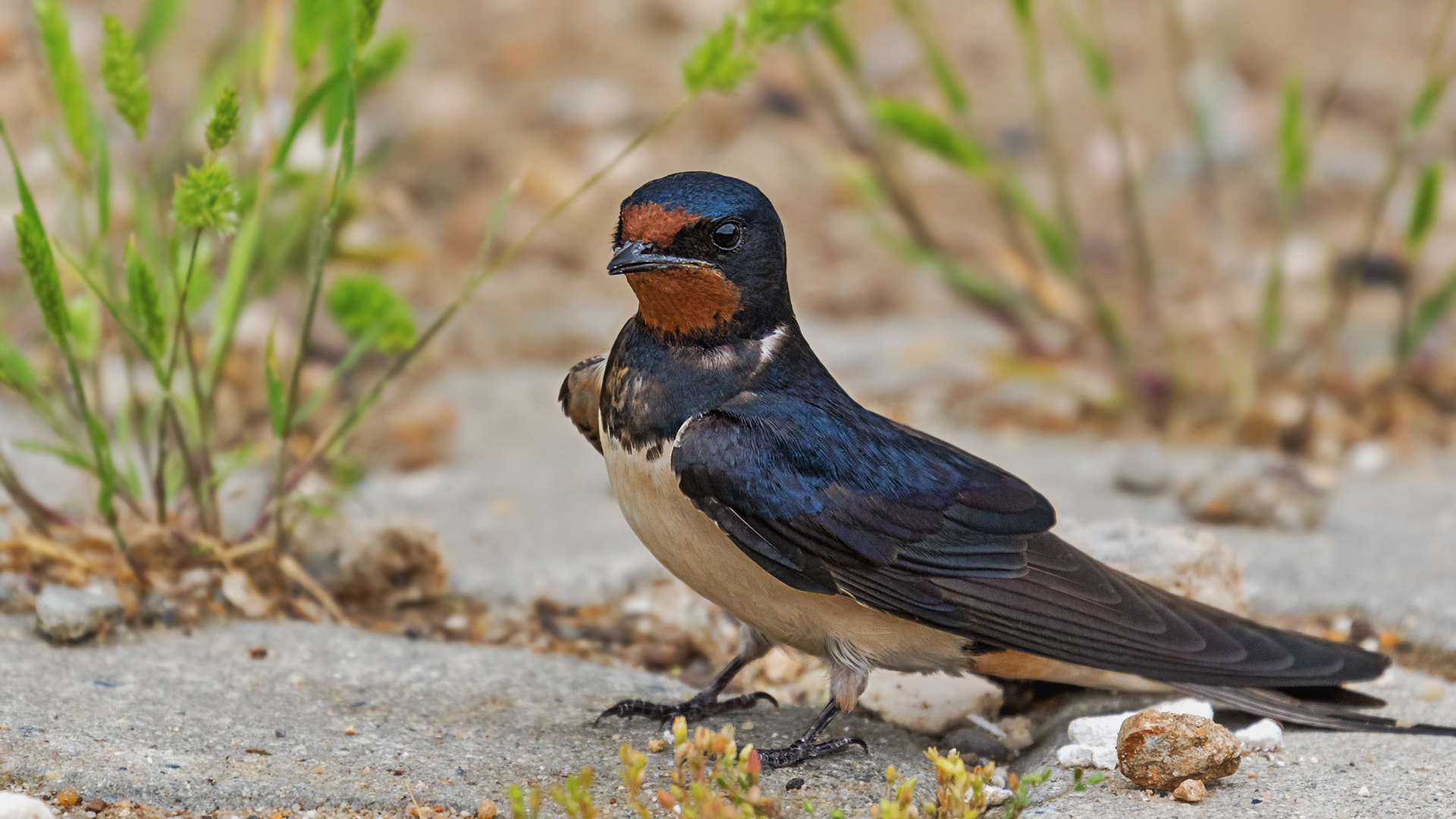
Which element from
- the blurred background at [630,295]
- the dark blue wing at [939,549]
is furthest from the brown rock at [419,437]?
the dark blue wing at [939,549]

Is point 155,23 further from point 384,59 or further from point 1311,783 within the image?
point 1311,783

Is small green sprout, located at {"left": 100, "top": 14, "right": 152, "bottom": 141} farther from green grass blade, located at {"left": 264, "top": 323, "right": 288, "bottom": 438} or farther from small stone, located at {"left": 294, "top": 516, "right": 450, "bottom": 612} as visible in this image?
small stone, located at {"left": 294, "top": 516, "right": 450, "bottom": 612}

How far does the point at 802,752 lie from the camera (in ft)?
8.31

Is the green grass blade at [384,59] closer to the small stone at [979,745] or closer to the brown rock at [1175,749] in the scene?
A: the small stone at [979,745]

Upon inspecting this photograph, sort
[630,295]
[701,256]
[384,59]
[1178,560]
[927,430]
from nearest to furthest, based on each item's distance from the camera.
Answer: [701,256]
[1178,560]
[384,59]
[927,430]
[630,295]

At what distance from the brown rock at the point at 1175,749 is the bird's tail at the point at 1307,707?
0.33 m

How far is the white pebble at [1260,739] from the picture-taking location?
256 centimetres

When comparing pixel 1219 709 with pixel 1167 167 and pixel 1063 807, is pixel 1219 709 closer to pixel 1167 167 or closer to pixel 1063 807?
pixel 1063 807

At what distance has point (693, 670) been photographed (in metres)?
3.20

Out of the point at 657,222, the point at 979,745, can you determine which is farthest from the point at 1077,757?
the point at 657,222

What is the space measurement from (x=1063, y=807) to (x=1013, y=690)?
24.9 inches

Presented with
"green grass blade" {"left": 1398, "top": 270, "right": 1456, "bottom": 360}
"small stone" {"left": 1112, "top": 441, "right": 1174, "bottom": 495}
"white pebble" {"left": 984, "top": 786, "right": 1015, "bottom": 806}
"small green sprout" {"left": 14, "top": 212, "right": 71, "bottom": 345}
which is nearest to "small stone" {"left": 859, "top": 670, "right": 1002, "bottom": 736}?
"white pebble" {"left": 984, "top": 786, "right": 1015, "bottom": 806}

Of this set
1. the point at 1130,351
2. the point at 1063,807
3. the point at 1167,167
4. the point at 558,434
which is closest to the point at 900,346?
the point at 1130,351

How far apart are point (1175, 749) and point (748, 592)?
0.70 meters
